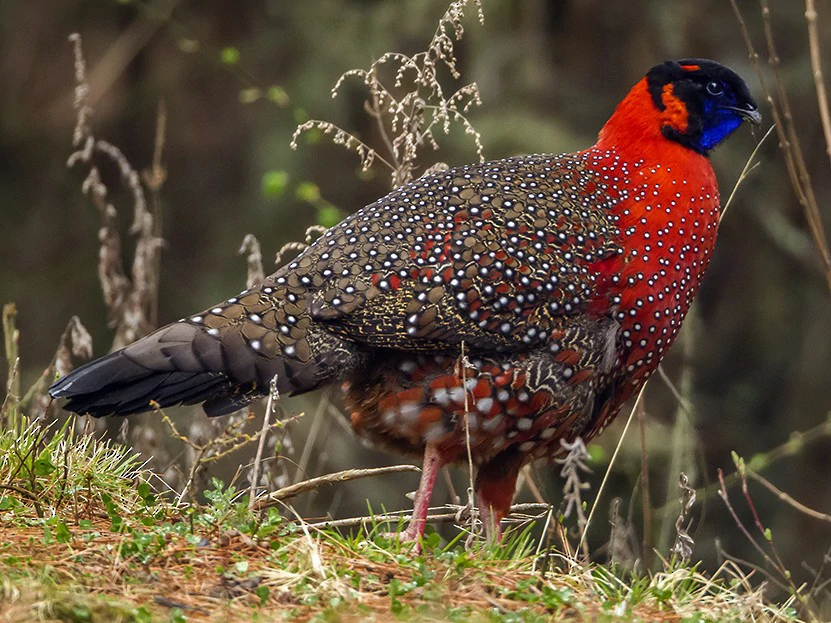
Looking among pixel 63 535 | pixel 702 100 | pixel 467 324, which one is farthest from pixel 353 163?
pixel 63 535

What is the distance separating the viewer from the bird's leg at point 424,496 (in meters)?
3.90

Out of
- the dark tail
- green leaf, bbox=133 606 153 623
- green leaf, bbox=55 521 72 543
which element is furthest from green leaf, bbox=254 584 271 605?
the dark tail

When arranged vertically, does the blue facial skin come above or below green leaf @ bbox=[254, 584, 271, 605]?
above

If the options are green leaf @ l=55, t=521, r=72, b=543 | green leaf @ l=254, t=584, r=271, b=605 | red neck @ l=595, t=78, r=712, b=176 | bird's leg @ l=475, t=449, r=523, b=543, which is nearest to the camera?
green leaf @ l=254, t=584, r=271, b=605

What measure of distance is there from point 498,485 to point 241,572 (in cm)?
143

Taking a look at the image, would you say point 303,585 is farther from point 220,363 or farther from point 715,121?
point 715,121

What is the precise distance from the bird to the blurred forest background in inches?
145

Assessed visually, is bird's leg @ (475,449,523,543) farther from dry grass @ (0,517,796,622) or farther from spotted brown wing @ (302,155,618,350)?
dry grass @ (0,517,796,622)

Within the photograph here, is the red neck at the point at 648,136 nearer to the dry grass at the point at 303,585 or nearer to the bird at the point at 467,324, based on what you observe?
the bird at the point at 467,324

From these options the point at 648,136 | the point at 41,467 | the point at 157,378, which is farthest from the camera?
the point at 648,136

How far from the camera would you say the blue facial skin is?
4660 mm

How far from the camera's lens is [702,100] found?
466 centimetres

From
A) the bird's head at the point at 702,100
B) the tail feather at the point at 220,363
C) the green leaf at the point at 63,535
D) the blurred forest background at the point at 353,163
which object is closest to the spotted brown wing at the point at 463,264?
the tail feather at the point at 220,363

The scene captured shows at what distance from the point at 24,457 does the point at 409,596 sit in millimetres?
1386
